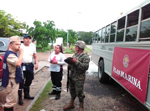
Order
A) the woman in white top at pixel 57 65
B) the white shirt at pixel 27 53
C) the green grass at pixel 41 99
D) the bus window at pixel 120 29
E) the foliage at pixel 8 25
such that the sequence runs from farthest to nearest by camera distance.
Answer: the foliage at pixel 8 25 → the bus window at pixel 120 29 → the woman in white top at pixel 57 65 → the white shirt at pixel 27 53 → the green grass at pixel 41 99

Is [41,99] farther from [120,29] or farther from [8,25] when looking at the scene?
[8,25]

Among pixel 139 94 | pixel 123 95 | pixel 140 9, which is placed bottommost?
pixel 123 95

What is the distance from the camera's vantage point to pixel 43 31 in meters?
19.2

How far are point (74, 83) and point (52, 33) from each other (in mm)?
18302

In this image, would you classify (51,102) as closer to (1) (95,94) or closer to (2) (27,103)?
(2) (27,103)

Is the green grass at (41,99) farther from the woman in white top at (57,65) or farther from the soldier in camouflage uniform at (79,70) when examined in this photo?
the soldier in camouflage uniform at (79,70)

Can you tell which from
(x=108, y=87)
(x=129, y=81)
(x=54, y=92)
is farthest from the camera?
(x=108, y=87)

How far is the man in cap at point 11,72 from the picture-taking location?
2469mm

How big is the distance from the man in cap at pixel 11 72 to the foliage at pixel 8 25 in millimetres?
11303

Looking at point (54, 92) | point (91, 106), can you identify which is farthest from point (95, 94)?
point (54, 92)

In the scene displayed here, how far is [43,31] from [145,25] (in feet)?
57.9

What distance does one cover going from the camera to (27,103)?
3.64m

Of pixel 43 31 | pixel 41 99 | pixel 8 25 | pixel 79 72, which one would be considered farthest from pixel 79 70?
pixel 43 31

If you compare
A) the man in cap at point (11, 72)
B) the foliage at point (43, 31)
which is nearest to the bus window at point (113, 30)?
the man in cap at point (11, 72)
